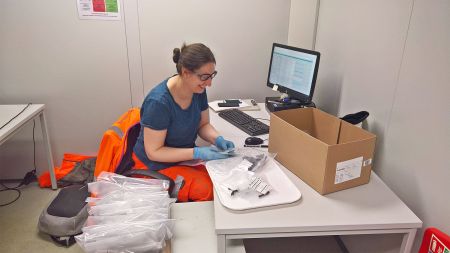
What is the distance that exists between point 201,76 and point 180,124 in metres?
0.29

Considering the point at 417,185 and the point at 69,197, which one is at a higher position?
the point at 417,185

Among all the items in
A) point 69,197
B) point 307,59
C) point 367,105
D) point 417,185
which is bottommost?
point 69,197

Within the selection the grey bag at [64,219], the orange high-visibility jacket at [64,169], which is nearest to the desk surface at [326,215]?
the grey bag at [64,219]

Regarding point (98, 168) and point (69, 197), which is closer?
point (98, 168)

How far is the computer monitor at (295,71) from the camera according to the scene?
6.24ft

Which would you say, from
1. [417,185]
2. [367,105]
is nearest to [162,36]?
[367,105]

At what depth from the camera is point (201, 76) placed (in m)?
1.54

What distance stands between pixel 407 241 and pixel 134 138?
53.5 inches

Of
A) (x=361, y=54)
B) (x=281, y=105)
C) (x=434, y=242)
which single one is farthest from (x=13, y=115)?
(x=434, y=242)

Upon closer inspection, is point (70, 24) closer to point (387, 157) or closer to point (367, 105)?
point (367, 105)

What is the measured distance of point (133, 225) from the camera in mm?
1231

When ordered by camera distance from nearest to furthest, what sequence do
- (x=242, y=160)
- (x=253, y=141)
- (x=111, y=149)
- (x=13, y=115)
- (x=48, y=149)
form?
(x=242, y=160)
(x=253, y=141)
(x=111, y=149)
(x=13, y=115)
(x=48, y=149)

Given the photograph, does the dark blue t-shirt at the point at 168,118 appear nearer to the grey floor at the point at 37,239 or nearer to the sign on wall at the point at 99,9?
the grey floor at the point at 37,239

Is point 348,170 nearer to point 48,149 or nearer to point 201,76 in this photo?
point 201,76
